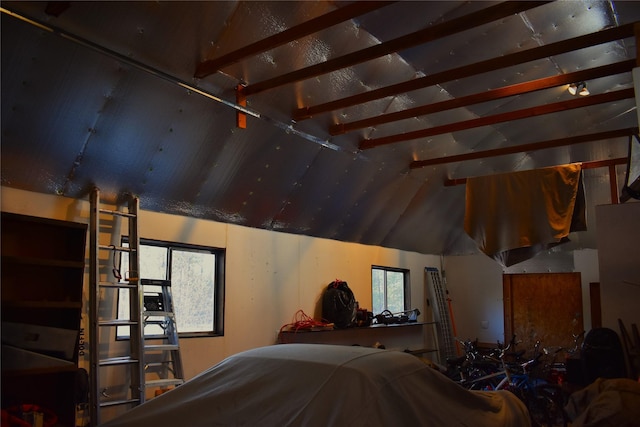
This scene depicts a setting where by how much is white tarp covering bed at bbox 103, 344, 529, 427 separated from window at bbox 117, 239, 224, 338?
2580 mm

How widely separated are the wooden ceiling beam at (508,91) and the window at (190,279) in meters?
1.97

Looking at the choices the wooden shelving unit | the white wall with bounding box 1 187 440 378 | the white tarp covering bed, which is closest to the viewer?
the white tarp covering bed

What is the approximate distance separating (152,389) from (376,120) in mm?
3205

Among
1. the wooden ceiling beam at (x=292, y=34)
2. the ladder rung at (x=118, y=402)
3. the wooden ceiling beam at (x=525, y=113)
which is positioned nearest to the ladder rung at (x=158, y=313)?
the ladder rung at (x=118, y=402)

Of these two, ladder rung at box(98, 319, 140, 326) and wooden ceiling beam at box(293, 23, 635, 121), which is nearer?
wooden ceiling beam at box(293, 23, 635, 121)

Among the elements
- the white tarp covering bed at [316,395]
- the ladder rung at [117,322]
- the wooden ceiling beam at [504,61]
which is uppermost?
the wooden ceiling beam at [504,61]

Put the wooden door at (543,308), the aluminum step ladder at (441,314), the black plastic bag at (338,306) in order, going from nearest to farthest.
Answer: the black plastic bag at (338,306) → the wooden door at (543,308) → the aluminum step ladder at (441,314)

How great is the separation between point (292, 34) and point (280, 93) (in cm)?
139

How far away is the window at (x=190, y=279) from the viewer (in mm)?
4918

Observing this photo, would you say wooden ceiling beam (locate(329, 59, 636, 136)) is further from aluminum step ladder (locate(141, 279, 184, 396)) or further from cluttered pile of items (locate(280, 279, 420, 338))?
aluminum step ladder (locate(141, 279, 184, 396))

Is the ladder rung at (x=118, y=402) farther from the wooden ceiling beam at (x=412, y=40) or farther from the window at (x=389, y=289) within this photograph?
the window at (x=389, y=289)

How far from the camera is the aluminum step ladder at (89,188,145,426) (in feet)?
13.2

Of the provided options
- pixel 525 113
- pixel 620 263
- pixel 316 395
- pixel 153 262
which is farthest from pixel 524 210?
pixel 316 395

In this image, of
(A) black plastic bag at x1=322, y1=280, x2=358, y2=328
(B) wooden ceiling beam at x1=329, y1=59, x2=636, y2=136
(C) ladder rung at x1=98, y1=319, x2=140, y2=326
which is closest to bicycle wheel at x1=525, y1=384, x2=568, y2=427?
(A) black plastic bag at x1=322, y1=280, x2=358, y2=328
